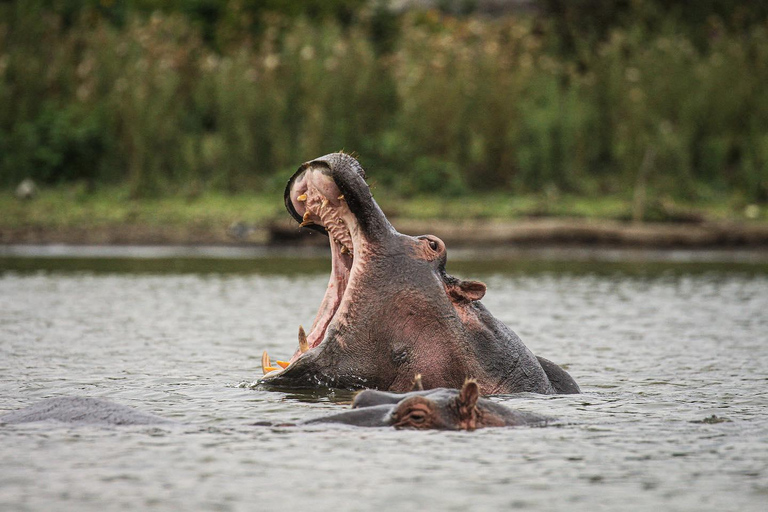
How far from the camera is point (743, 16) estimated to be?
24.6 meters

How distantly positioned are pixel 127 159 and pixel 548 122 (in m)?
6.59

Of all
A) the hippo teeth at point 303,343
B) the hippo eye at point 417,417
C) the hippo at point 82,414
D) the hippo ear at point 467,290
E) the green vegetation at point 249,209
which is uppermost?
the green vegetation at point 249,209

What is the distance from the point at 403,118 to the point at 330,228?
1344 centimetres

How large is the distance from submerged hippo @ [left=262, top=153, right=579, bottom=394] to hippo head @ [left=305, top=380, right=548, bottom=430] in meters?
0.41

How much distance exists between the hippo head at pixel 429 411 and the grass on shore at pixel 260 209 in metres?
12.0

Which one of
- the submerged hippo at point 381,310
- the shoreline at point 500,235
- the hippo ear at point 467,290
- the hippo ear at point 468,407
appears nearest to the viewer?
the hippo ear at point 468,407

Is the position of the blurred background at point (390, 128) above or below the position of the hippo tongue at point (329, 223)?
above

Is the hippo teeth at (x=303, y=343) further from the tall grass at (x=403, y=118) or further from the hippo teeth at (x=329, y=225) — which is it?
the tall grass at (x=403, y=118)

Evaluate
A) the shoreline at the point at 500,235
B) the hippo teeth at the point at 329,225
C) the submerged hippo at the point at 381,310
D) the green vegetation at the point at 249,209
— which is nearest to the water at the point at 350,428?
the submerged hippo at the point at 381,310

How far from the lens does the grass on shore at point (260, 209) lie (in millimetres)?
18859

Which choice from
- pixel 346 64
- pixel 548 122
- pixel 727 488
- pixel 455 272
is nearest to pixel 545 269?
pixel 455 272

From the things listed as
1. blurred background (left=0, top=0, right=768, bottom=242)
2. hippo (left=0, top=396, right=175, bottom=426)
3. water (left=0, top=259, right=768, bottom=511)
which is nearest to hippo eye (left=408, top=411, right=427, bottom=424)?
water (left=0, top=259, right=768, bottom=511)

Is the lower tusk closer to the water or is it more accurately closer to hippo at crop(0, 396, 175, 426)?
the water

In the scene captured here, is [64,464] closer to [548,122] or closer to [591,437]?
[591,437]
